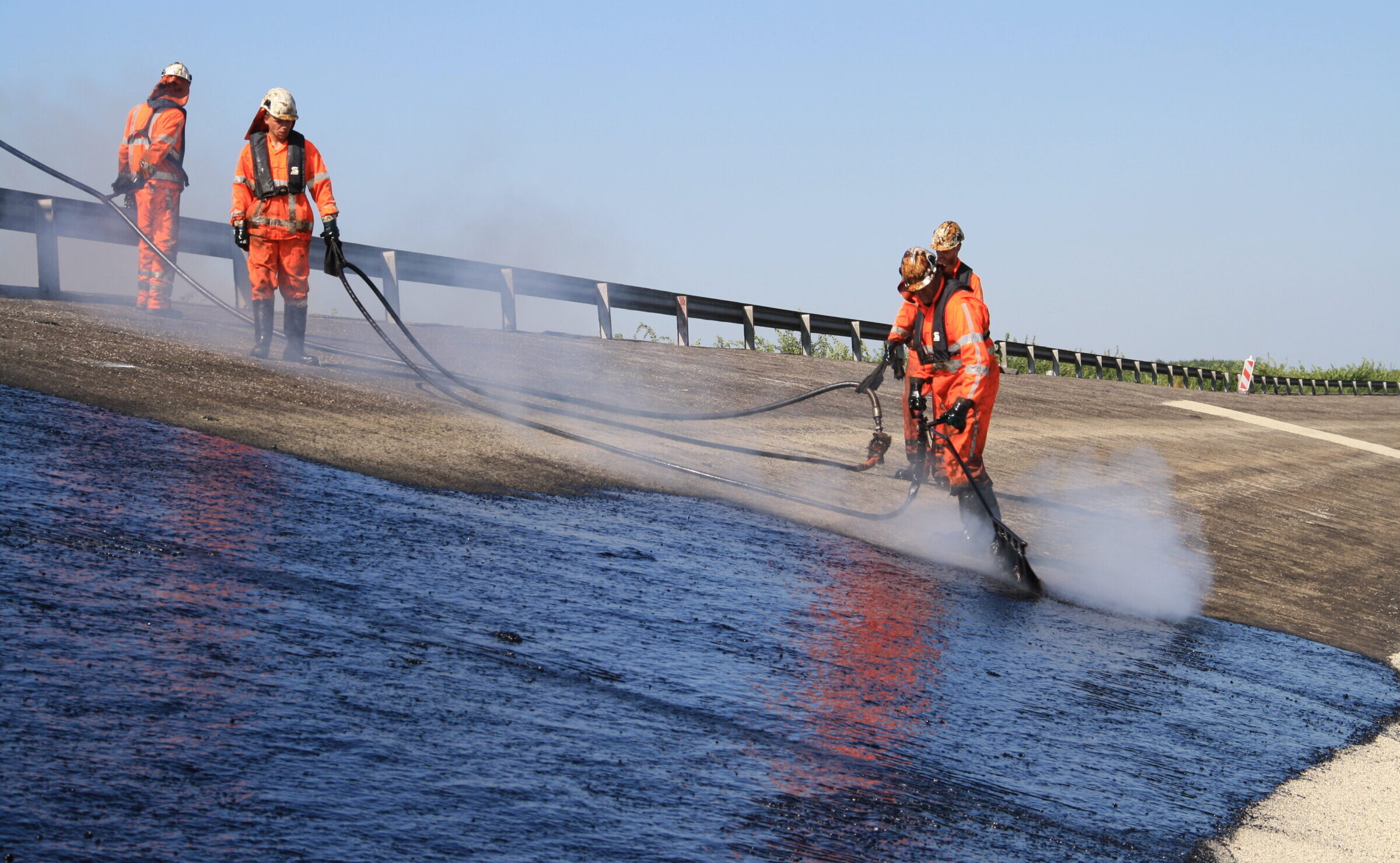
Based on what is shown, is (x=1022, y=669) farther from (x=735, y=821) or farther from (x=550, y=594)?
(x=735, y=821)

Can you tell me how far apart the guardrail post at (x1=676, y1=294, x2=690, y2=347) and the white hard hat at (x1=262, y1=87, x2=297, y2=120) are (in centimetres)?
1277

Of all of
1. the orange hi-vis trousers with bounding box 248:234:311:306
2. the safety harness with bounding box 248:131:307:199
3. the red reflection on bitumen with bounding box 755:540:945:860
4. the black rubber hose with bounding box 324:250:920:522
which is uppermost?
the safety harness with bounding box 248:131:307:199

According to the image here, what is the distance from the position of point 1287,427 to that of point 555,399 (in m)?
18.5

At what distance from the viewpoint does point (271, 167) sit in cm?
1064


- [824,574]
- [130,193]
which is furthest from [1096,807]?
[130,193]

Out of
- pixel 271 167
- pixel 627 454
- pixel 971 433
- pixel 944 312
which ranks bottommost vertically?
pixel 627 454

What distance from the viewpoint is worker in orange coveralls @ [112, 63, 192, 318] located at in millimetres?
13258

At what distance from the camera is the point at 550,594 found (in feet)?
19.4

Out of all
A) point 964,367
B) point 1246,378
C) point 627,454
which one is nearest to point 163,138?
point 627,454

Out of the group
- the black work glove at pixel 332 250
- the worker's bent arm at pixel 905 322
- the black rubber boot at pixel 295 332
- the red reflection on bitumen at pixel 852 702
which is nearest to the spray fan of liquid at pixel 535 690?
the red reflection on bitumen at pixel 852 702

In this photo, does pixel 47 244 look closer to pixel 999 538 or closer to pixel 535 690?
pixel 999 538

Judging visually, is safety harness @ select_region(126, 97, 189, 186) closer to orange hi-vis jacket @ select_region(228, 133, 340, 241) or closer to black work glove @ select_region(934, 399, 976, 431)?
orange hi-vis jacket @ select_region(228, 133, 340, 241)

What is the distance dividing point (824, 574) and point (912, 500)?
2796mm

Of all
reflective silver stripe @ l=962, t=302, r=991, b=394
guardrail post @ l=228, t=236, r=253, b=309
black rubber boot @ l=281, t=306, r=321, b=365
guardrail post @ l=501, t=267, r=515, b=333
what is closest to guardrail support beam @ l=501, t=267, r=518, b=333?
guardrail post @ l=501, t=267, r=515, b=333
